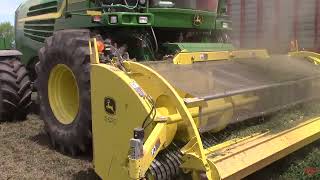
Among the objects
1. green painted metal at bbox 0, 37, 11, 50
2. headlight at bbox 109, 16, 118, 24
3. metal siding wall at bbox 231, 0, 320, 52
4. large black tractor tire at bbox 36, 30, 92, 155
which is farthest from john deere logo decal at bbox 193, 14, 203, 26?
green painted metal at bbox 0, 37, 11, 50

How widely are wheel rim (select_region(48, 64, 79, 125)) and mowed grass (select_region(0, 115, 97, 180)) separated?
16.2 inches

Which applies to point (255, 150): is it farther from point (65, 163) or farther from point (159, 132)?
point (65, 163)

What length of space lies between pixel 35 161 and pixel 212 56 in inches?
82.0

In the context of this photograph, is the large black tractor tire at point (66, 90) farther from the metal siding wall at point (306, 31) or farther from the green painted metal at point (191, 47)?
the metal siding wall at point (306, 31)

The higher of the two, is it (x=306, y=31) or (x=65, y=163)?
(x=306, y=31)

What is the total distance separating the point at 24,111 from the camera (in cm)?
682

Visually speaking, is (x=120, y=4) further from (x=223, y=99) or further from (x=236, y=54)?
(x=223, y=99)

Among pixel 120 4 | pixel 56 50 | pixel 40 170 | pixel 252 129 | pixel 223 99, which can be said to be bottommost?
pixel 40 170

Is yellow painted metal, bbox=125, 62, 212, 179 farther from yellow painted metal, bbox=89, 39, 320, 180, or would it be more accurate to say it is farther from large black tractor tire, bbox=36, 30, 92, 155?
large black tractor tire, bbox=36, 30, 92, 155

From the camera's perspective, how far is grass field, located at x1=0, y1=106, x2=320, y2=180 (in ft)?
14.1

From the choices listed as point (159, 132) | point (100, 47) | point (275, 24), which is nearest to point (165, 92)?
point (159, 132)

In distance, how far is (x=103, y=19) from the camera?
5020mm

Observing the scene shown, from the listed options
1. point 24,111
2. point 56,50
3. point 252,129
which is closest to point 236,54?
point 252,129

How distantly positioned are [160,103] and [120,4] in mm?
1936
